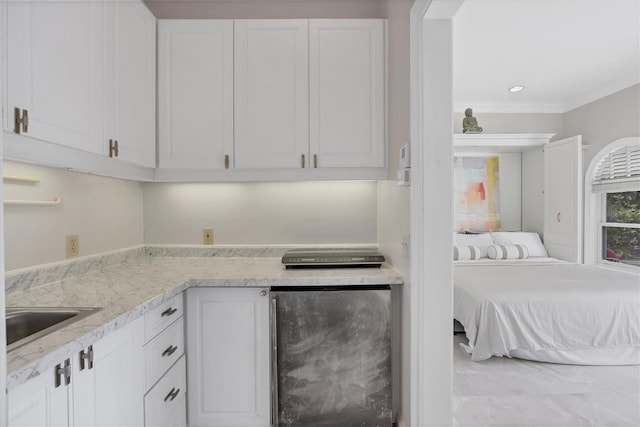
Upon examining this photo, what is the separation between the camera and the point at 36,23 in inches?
50.5

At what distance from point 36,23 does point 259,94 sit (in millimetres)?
1107

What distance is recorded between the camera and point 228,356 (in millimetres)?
1900

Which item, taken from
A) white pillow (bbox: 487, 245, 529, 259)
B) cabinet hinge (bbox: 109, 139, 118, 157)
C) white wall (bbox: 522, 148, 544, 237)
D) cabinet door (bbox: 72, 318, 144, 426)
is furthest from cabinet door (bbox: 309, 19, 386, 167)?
white wall (bbox: 522, 148, 544, 237)

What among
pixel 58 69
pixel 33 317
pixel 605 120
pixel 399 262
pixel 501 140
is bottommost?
pixel 33 317

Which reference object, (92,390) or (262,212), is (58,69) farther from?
(262,212)

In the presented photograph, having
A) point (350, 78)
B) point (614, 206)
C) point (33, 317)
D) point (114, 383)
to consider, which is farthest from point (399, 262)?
point (614, 206)

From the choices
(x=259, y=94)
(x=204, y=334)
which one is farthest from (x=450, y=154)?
(x=204, y=334)

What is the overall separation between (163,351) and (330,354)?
828mm

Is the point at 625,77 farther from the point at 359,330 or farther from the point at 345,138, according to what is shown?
the point at 359,330

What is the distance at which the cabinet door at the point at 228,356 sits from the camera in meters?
1.89

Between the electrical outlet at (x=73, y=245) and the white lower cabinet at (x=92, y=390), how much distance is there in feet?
2.65

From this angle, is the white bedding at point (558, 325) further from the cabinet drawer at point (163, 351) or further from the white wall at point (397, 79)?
the cabinet drawer at point (163, 351)

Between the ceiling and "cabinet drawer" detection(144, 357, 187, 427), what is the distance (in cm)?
289

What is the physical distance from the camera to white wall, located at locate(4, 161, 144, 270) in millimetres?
1592
